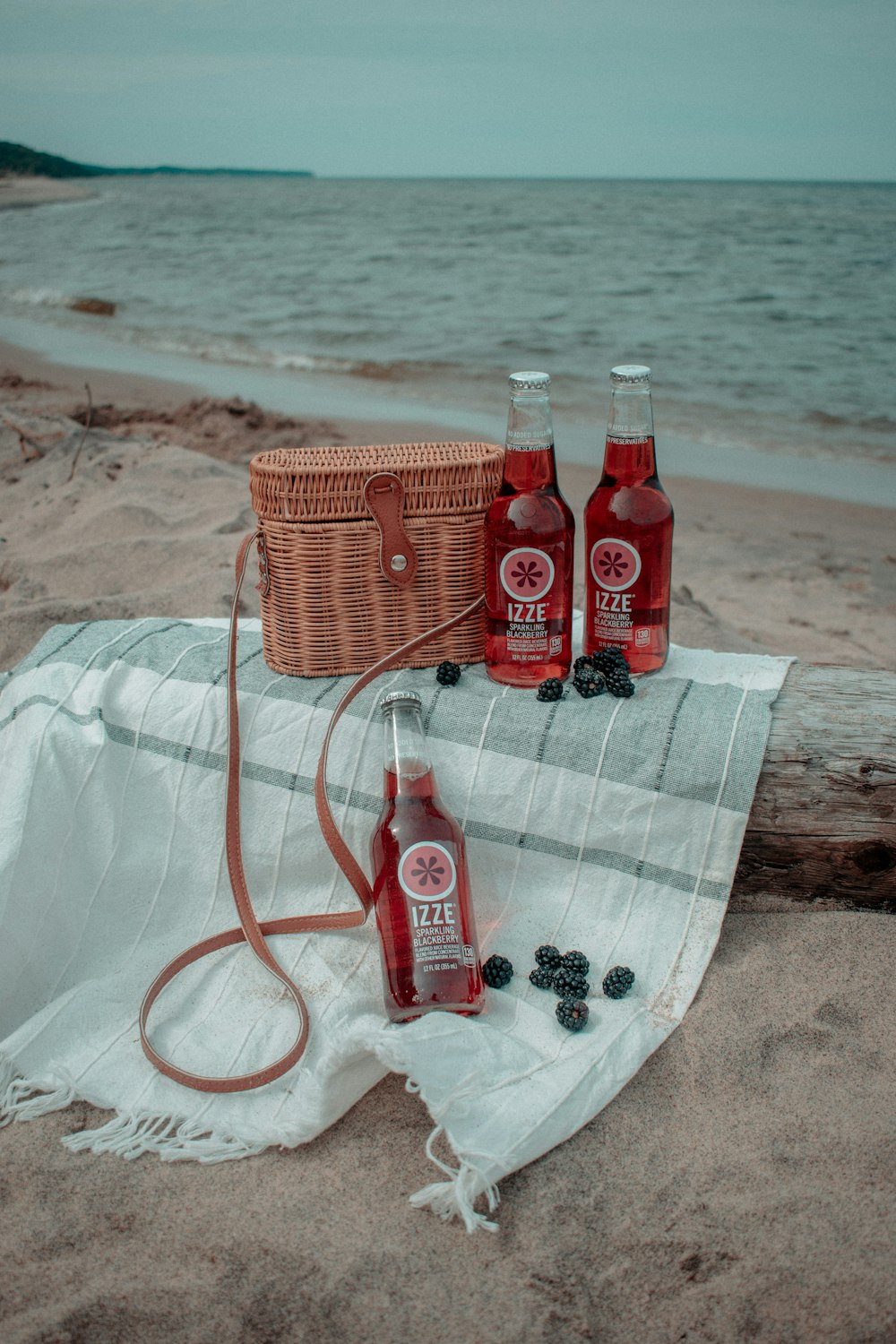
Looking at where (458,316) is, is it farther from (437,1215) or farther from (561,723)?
(437,1215)

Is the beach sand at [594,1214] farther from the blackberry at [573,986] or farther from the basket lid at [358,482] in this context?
the basket lid at [358,482]

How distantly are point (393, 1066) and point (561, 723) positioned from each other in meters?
0.86

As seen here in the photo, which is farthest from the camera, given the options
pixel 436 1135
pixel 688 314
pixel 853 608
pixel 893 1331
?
pixel 688 314

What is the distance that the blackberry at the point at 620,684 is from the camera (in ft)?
7.74

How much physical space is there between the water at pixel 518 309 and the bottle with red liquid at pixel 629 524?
5.38 m

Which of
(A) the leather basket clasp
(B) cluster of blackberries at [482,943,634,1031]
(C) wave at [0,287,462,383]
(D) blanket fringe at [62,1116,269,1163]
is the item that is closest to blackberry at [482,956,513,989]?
(B) cluster of blackberries at [482,943,634,1031]

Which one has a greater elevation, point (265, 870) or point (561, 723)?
point (561, 723)

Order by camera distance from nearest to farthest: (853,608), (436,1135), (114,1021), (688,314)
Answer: (436,1135), (114,1021), (853,608), (688,314)

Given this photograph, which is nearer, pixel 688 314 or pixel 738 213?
pixel 688 314

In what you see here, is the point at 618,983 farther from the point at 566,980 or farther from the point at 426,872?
the point at 426,872

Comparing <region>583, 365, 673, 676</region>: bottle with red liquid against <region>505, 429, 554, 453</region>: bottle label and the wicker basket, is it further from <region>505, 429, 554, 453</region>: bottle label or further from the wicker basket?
the wicker basket

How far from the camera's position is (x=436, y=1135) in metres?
1.87

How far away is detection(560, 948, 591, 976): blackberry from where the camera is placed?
2.09 meters

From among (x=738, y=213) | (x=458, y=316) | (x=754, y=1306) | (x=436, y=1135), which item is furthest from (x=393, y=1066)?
(x=738, y=213)
